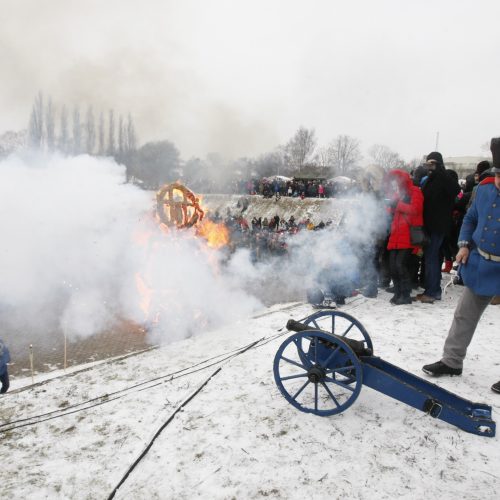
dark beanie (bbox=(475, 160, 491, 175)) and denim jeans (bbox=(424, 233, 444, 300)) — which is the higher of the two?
dark beanie (bbox=(475, 160, 491, 175))

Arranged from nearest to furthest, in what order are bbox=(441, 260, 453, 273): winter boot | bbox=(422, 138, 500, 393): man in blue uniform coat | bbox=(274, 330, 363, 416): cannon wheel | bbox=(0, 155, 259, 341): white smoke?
Result: bbox=(274, 330, 363, 416): cannon wheel
bbox=(422, 138, 500, 393): man in blue uniform coat
bbox=(441, 260, 453, 273): winter boot
bbox=(0, 155, 259, 341): white smoke

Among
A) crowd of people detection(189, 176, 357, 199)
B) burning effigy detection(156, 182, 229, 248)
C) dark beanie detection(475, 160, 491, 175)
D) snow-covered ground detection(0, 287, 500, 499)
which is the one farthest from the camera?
crowd of people detection(189, 176, 357, 199)

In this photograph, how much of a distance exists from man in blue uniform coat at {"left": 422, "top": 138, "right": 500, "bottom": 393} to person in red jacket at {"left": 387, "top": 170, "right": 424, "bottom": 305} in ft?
6.79

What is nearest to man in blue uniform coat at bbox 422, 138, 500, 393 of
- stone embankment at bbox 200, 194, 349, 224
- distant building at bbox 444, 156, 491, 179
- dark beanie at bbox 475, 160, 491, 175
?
dark beanie at bbox 475, 160, 491, 175

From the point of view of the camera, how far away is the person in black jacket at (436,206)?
18.6ft

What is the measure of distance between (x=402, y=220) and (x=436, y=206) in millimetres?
594

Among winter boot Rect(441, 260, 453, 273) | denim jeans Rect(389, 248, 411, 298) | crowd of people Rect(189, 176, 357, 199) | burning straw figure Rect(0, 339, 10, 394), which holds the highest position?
crowd of people Rect(189, 176, 357, 199)

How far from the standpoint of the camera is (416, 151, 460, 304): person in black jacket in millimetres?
5684

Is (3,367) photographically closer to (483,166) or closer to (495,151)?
(495,151)

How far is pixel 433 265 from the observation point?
5836mm

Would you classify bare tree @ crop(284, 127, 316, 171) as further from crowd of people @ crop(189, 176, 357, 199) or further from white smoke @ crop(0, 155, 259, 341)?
white smoke @ crop(0, 155, 259, 341)

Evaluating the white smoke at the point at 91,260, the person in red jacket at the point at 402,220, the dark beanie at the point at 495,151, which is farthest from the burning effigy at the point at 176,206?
the dark beanie at the point at 495,151

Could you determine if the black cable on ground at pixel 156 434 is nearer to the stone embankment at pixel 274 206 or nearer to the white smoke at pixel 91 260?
the white smoke at pixel 91 260

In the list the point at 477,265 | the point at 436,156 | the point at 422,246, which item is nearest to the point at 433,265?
the point at 422,246
